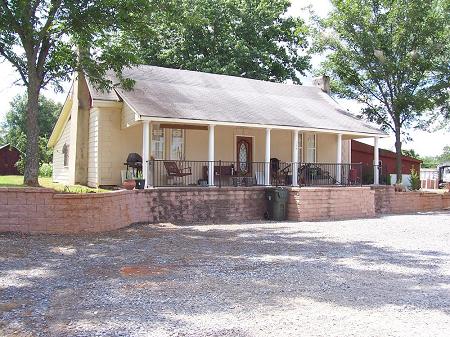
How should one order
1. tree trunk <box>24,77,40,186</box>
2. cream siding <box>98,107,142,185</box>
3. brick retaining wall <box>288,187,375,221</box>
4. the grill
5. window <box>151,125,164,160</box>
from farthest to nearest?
window <box>151,125,164,160</box>
cream siding <box>98,107,142,185</box>
the grill
brick retaining wall <box>288,187,375,221</box>
tree trunk <box>24,77,40,186</box>

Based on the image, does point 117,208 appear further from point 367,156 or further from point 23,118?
point 23,118

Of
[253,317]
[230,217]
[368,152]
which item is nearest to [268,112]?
[230,217]

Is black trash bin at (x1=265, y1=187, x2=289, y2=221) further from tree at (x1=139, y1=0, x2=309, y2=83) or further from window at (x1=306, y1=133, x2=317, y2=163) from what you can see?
tree at (x1=139, y1=0, x2=309, y2=83)

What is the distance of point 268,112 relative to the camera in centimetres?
1852

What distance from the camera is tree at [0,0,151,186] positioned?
12156 millimetres

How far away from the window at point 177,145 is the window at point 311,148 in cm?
643

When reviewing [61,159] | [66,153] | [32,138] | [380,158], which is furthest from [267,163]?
[380,158]

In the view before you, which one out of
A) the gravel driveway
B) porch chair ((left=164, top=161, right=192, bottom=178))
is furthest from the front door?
the gravel driveway

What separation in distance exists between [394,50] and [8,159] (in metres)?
35.4

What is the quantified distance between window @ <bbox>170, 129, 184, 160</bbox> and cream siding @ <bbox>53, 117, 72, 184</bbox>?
5.36 meters

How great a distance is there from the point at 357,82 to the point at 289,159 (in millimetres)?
7511

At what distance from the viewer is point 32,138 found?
1274cm

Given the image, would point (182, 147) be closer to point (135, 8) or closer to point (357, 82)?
point (135, 8)

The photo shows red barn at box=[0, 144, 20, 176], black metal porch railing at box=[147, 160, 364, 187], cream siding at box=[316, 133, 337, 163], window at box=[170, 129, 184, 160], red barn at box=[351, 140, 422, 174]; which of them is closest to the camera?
black metal porch railing at box=[147, 160, 364, 187]
